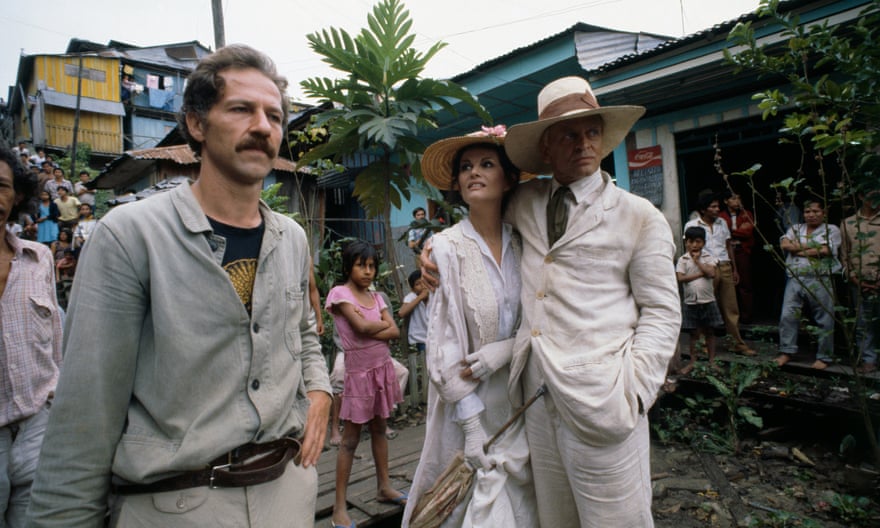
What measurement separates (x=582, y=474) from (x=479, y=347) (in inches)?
25.7

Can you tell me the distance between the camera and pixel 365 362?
384 cm

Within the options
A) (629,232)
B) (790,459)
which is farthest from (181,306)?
(790,459)

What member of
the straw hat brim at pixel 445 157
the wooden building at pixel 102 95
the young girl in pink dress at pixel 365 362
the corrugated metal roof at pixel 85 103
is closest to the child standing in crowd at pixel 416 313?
the young girl in pink dress at pixel 365 362

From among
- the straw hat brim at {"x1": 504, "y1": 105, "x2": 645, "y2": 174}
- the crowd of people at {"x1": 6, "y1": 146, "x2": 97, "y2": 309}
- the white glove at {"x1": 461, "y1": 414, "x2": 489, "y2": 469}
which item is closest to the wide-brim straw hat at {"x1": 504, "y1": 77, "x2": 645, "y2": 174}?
the straw hat brim at {"x1": 504, "y1": 105, "x2": 645, "y2": 174}

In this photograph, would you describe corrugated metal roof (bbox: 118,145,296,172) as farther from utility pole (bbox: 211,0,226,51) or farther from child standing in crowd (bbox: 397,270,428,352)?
child standing in crowd (bbox: 397,270,428,352)

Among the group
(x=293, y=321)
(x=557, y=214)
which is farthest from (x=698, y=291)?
(x=293, y=321)

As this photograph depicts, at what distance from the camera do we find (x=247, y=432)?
138cm

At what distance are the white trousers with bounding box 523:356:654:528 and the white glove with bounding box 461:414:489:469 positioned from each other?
21cm

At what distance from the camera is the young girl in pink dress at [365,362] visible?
11.6 feet

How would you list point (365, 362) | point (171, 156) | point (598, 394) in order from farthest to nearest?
point (171, 156) < point (365, 362) < point (598, 394)

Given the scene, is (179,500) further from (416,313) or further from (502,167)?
(416,313)

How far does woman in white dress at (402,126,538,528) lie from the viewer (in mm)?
2104

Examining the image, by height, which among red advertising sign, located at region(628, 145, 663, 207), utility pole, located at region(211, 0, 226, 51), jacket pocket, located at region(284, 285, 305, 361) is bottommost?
jacket pocket, located at region(284, 285, 305, 361)

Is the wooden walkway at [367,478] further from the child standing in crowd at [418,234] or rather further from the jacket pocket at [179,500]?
the jacket pocket at [179,500]
